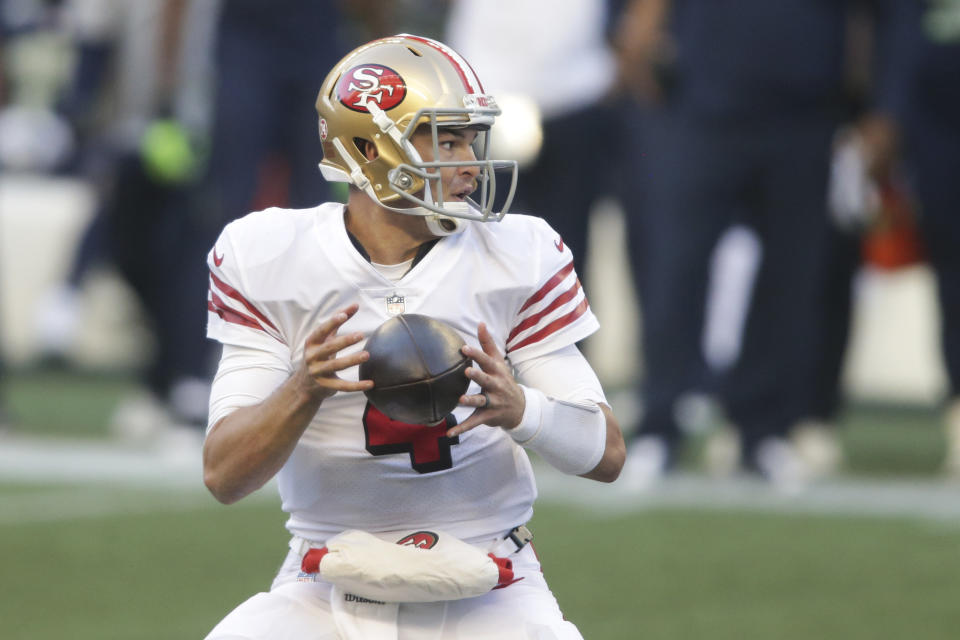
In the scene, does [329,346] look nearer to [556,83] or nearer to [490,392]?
[490,392]

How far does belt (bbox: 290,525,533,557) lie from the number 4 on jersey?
197 mm

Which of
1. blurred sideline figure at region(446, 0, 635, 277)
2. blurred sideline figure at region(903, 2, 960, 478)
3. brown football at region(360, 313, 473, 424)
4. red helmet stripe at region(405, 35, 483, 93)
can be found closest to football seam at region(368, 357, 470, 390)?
brown football at region(360, 313, 473, 424)

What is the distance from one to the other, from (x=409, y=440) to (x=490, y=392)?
0.88 feet

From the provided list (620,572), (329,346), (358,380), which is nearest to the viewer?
(329,346)

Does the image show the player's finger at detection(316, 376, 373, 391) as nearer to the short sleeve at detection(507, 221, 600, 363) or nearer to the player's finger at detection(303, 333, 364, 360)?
the player's finger at detection(303, 333, 364, 360)

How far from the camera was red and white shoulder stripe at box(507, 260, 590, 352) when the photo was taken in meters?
3.01

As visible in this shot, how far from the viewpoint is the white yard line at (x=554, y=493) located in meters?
6.04

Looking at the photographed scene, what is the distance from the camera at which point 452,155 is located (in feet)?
9.93

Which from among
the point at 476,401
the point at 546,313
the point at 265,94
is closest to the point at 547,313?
the point at 546,313

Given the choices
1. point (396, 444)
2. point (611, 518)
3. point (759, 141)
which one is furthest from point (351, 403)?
point (759, 141)

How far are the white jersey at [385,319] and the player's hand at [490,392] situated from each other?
0.21m

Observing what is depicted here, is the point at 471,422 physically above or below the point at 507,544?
above

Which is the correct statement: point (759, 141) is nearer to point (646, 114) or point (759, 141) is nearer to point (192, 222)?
point (646, 114)

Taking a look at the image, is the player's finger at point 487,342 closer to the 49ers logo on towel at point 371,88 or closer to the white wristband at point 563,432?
the white wristband at point 563,432
